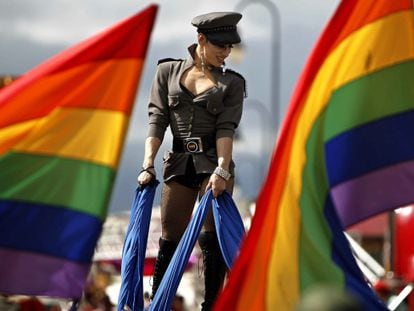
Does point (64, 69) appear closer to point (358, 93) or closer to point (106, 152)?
point (106, 152)

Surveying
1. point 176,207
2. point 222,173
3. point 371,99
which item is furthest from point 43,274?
point 176,207

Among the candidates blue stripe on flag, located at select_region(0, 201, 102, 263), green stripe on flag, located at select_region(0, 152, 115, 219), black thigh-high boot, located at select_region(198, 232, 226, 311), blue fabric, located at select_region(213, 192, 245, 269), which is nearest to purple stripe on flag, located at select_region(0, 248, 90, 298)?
blue stripe on flag, located at select_region(0, 201, 102, 263)

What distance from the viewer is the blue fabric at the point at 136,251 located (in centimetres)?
1113

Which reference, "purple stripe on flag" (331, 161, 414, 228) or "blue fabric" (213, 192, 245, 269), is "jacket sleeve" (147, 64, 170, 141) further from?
"purple stripe on flag" (331, 161, 414, 228)

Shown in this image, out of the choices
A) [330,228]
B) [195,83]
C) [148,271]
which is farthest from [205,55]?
[148,271]

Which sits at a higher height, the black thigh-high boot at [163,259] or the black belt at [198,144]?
the black belt at [198,144]

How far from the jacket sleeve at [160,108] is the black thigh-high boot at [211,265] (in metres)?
0.75

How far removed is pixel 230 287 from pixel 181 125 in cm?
273

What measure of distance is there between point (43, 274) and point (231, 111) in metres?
2.54

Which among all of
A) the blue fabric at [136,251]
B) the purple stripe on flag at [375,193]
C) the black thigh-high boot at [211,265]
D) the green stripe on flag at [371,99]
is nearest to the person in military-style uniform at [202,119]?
the black thigh-high boot at [211,265]

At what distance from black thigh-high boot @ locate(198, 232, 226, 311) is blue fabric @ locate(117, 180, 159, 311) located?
16.0 inches

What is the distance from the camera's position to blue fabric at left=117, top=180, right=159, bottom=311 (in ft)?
36.5

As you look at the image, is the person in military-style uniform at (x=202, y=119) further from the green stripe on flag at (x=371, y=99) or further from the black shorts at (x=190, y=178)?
the green stripe on flag at (x=371, y=99)

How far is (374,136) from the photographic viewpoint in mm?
9867
